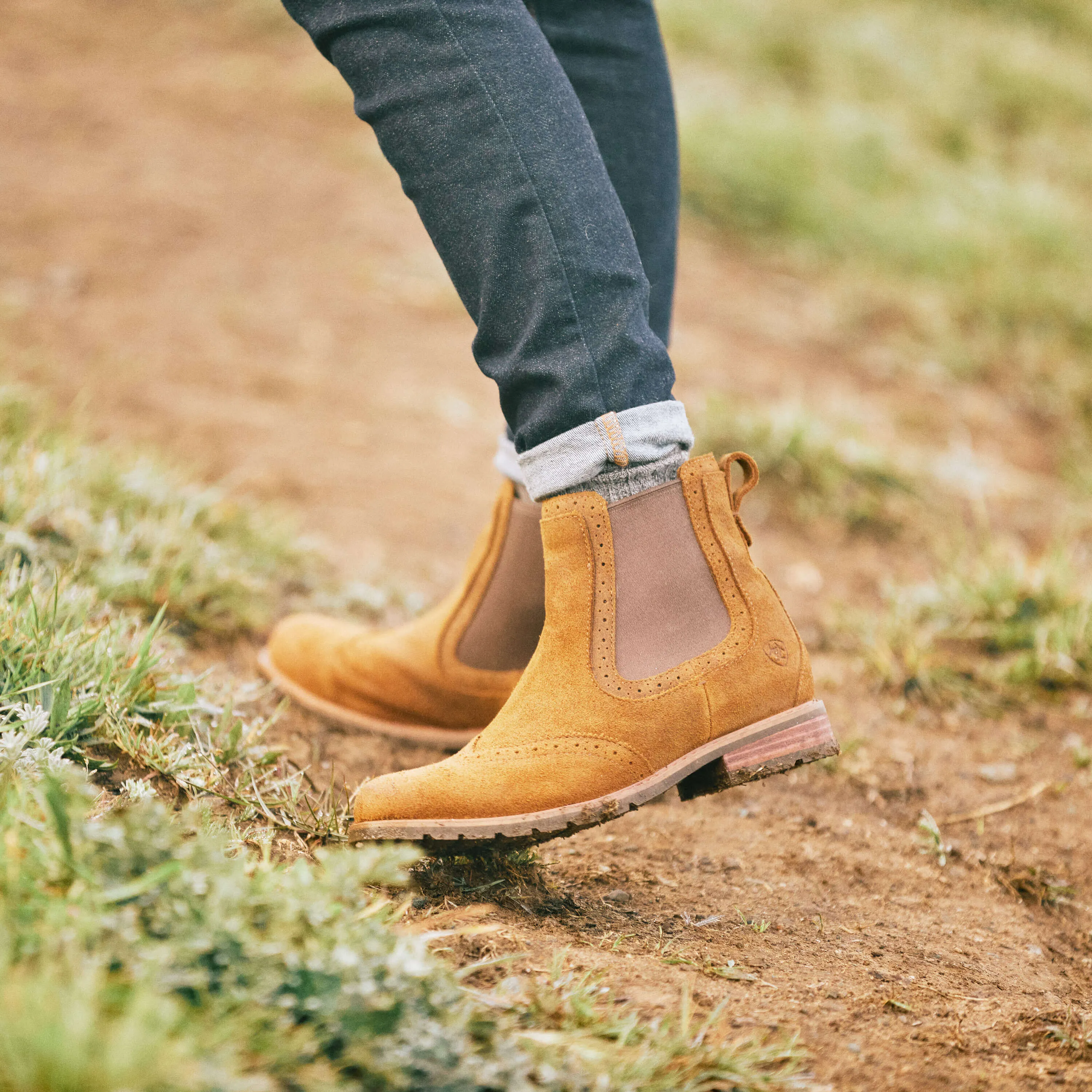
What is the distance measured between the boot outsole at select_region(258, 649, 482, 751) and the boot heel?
502mm

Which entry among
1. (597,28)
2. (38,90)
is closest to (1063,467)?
(597,28)

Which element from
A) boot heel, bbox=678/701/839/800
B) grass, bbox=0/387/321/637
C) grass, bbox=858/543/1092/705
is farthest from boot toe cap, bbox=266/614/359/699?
grass, bbox=858/543/1092/705

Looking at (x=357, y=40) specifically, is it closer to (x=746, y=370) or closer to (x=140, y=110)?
(x=746, y=370)

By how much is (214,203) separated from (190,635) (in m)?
2.85

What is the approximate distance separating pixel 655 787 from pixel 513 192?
68 centimetres

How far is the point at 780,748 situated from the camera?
109cm

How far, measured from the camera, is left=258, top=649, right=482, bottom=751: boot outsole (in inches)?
58.0

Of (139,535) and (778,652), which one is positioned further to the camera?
(139,535)

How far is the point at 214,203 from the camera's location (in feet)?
12.6

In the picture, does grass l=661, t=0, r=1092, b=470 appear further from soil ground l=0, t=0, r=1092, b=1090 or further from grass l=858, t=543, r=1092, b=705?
grass l=858, t=543, r=1092, b=705

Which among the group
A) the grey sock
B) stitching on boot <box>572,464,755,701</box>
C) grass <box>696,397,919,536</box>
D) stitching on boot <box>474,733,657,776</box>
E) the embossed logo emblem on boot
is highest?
the grey sock

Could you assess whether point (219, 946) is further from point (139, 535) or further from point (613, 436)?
point (139, 535)

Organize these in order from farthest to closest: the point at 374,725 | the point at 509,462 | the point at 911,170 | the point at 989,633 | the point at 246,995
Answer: the point at 911,170 < the point at 989,633 < the point at 374,725 < the point at 509,462 < the point at 246,995

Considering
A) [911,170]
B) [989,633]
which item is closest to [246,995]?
[989,633]
